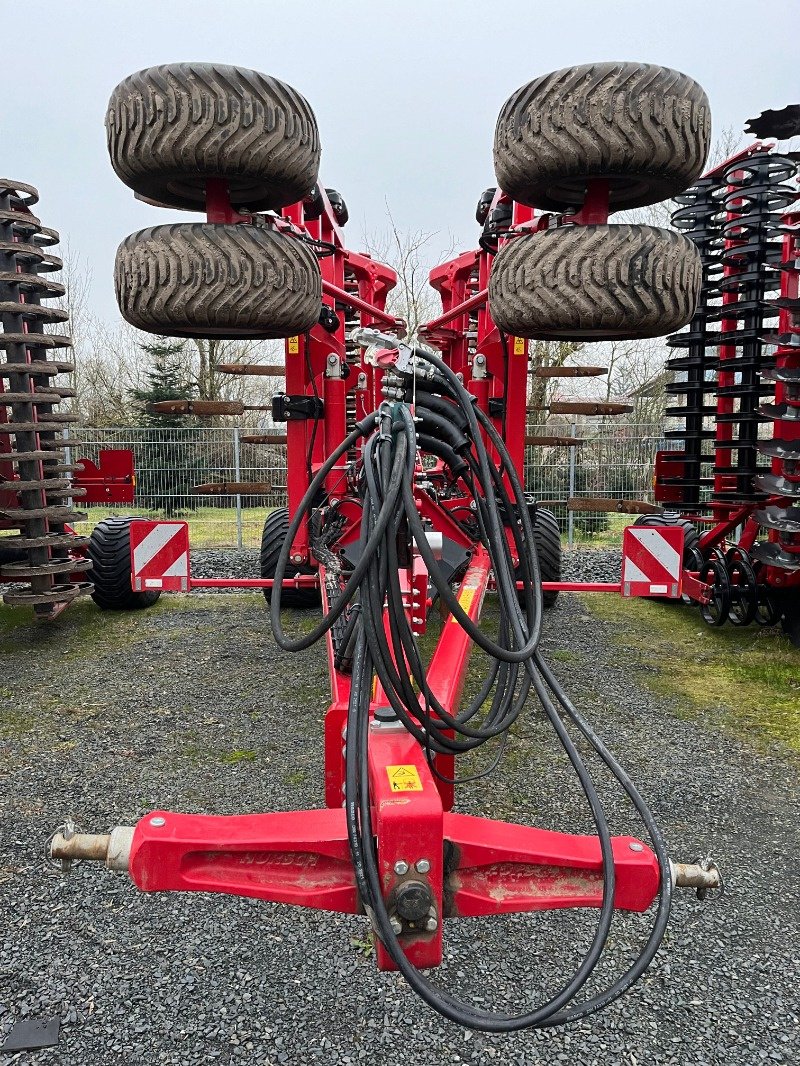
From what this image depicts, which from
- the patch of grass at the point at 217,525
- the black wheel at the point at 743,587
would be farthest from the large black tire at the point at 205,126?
the patch of grass at the point at 217,525

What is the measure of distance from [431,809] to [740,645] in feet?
15.0

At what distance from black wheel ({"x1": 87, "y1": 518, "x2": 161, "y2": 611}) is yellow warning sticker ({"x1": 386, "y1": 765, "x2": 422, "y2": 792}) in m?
4.64

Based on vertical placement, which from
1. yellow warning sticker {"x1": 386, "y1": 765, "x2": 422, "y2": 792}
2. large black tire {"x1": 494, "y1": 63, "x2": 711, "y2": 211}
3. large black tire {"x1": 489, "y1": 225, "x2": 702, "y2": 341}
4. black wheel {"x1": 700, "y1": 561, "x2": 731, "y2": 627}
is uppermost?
large black tire {"x1": 494, "y1": 63, "x2": 711, "y2": 211}

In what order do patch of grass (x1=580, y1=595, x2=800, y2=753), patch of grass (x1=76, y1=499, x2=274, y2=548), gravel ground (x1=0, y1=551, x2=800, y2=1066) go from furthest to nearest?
patch of grass (x1=76, y1=499, x2=274, y2=548) → patch of grass (x1=580, y1=595, x2=800, y2=753) → gravel ground (x1=0, y1=551, x2=800, y2=1066)

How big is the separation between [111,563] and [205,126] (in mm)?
4162

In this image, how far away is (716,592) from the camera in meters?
5.50

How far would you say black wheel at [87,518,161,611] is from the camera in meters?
5.77

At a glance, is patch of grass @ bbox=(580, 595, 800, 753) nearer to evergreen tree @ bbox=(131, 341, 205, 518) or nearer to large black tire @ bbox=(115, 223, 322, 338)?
large black tire @ bbox=(115, 223, 322, 338)

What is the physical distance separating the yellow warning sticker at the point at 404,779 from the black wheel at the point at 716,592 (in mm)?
4310

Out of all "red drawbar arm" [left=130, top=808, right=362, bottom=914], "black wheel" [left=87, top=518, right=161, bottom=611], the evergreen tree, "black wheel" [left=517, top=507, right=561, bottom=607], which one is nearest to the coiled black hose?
"red drawbar arm" [left=130, top=808, right=362, bottom=914]

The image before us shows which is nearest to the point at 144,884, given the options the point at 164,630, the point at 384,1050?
the point at 384,1050

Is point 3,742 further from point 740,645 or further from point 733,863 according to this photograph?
point 740,645

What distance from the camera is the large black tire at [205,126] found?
7.23 feet

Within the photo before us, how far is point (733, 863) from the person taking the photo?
2.62m
